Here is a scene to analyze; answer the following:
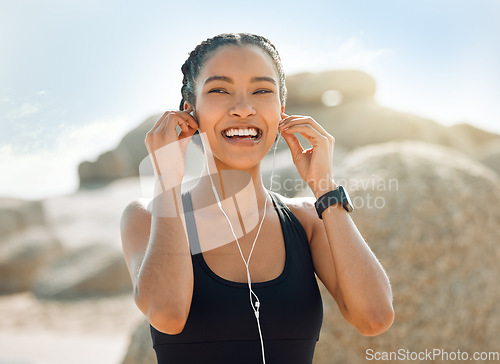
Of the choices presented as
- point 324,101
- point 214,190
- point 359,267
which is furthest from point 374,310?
point 324,101

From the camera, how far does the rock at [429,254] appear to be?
11.5 ft

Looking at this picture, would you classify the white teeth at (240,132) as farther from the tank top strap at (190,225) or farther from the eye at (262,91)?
the tank top strap at (190,225)

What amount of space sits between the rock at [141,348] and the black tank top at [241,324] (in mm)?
1848

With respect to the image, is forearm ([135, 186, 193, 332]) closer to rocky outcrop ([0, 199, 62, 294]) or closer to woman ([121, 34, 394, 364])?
woman ([121, 34, 394, 364])

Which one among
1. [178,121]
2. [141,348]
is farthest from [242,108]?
[141,348]

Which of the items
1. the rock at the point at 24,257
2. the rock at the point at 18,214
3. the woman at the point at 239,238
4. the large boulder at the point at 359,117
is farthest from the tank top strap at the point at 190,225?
the large boulder at the point at 359,117

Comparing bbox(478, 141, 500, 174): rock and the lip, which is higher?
bbox(478, 141, 500, 174): rock

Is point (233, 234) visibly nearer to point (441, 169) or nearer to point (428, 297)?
point (428, 297)

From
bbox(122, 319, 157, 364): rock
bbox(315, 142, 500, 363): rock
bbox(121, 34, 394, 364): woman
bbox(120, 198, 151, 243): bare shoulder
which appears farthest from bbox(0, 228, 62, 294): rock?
bbox(121, 34, 394, 364): woman

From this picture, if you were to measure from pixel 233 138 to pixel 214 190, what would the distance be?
297mm

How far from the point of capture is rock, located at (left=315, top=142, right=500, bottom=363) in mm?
3500

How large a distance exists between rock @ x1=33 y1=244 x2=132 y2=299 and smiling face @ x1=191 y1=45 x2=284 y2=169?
855cm

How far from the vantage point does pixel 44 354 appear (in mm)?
6574

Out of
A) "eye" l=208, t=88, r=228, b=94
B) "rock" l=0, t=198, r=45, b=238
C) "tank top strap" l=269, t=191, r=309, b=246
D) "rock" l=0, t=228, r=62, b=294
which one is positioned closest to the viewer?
"eye" l=208, t=88, r=228, b=94
